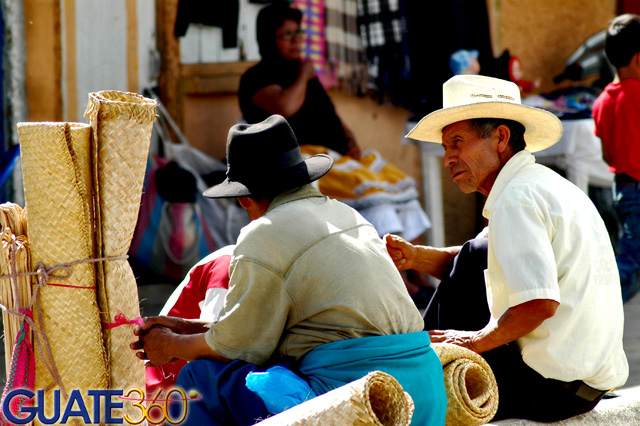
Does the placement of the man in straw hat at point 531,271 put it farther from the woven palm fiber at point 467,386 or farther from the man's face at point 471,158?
the woven palm fiber at point 467,386

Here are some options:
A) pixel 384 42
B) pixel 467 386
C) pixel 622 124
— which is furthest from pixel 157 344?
pixel 384 42

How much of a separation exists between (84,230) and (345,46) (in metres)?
4.43

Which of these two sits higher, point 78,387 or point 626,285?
point 78,387

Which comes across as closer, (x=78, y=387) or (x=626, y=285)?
(x=78, y=387)

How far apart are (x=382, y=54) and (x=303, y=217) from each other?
451cm

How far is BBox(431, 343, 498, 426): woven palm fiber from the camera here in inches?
96.0

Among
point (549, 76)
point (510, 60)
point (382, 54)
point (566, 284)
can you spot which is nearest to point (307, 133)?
point (382, 54)

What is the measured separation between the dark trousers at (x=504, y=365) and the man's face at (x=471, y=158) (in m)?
0.28

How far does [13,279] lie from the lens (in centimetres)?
233

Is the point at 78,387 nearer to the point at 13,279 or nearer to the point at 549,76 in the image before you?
the point at 13,279

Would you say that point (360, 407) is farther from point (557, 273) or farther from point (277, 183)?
point (557, 273)

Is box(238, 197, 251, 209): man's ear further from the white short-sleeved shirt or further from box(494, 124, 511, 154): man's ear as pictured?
box(494, 124, 511, 154): man's ear

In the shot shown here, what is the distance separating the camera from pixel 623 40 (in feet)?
16.5

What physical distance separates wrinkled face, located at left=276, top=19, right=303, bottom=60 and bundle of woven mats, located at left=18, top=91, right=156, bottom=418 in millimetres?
3695
